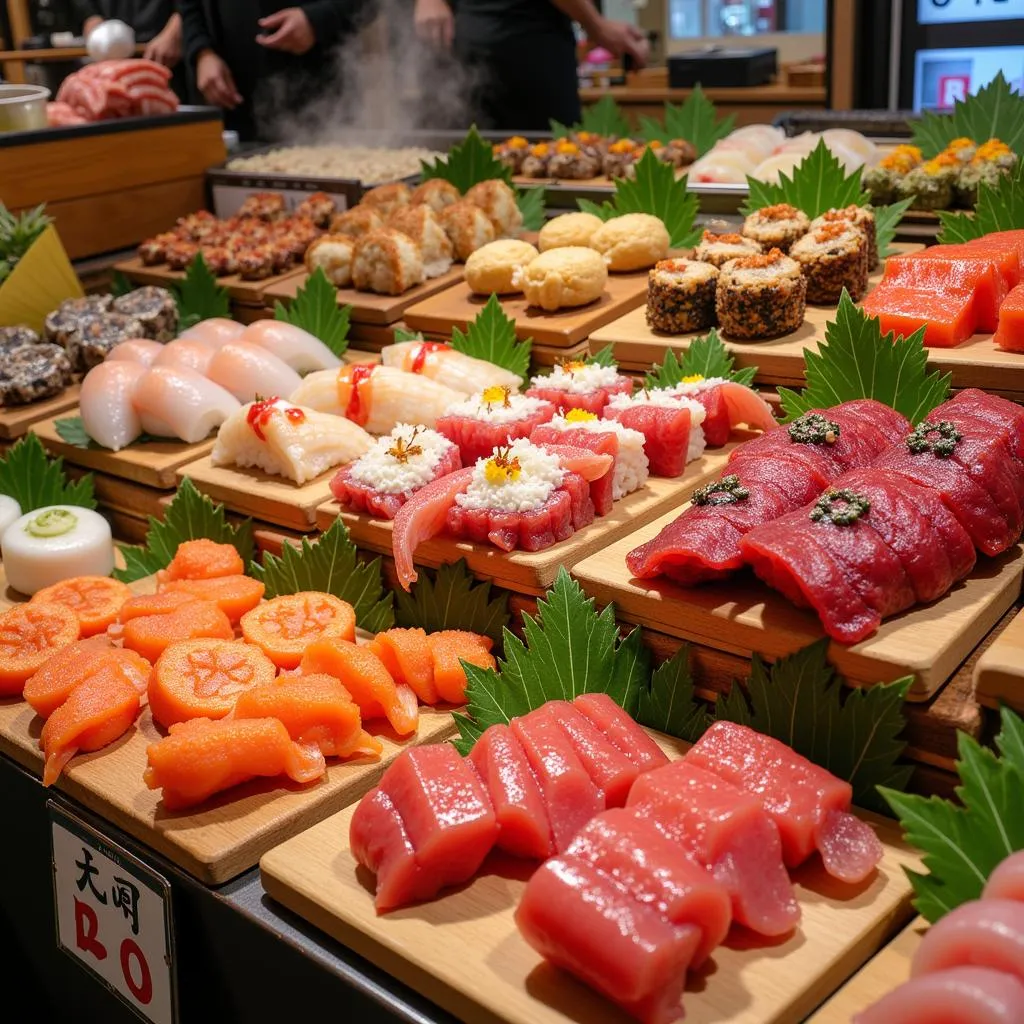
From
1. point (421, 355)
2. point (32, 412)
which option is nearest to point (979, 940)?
point (421, 355)

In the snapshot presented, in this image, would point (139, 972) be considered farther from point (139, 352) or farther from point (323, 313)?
point (323, 313)

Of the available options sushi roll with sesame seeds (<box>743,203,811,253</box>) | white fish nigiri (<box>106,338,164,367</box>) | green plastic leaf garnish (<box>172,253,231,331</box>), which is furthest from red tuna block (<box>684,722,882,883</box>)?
green plastic leaf garnish (<box>172,253,231,331</box>)

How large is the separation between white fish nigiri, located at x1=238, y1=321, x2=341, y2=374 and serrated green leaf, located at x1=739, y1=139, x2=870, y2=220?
64.5 inches

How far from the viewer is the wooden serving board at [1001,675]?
190 cm

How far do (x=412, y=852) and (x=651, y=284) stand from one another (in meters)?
2.01

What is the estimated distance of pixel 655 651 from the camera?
2.38 m

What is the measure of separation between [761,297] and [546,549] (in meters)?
1.06

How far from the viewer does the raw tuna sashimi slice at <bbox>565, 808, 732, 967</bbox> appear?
1.67 meters

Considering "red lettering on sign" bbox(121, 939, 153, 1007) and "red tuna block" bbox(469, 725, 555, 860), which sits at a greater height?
"red tuna block" bbox(469, 725, 555, 860)

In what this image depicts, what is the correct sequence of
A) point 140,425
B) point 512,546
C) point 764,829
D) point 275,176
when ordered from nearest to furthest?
point 764,829 < point 512,546 < point 140,425 < point 275,176

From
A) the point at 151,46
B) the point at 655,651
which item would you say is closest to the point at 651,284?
the point at 655,651

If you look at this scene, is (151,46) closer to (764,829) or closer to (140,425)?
(140,425)

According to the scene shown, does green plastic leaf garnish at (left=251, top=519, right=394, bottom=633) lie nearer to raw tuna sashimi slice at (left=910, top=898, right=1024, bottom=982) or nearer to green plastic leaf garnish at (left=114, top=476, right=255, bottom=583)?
green plastic leaf garnish at (left=114, top=476, right=255, bottom=583)

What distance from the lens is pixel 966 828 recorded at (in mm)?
1763
